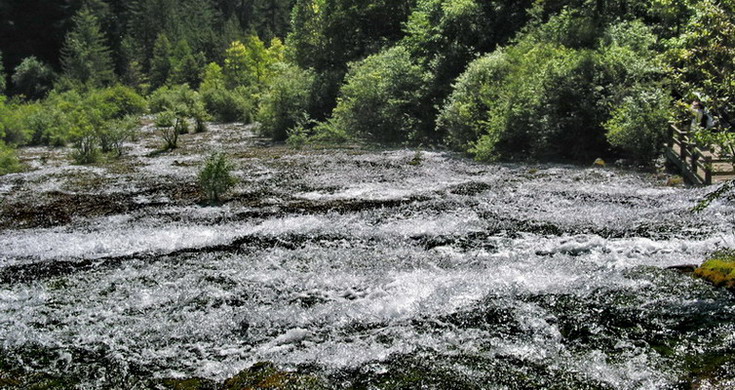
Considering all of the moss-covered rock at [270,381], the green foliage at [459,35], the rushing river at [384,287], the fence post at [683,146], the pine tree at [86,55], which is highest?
the pine tree at [86,55]

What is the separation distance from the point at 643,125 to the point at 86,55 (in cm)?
7054

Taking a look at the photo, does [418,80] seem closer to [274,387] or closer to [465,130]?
[465,130]

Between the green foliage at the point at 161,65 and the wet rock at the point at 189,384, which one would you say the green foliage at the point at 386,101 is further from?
the green foliage at the point at 161,65

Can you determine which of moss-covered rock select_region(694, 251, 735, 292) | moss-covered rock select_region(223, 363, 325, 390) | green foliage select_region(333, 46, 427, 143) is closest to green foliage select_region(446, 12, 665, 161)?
green foliage select_region(333, 46, 427, 143)

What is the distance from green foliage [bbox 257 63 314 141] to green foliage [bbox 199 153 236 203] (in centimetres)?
1741

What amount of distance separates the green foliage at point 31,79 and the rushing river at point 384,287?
63.3 m

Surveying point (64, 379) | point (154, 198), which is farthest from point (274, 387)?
point (154, 198)

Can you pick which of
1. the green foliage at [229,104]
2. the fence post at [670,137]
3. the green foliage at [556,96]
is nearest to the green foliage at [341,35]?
the green foliage at [229,104]

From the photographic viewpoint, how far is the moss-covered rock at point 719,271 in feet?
26.0

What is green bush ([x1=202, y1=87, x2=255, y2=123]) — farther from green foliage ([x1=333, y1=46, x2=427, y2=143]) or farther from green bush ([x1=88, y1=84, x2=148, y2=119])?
green foliage ([x1=333, y1=46, x2=427, y2=143])

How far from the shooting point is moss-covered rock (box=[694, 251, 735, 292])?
7.92m

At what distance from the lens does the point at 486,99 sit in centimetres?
2166

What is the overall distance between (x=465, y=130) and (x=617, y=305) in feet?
51.3

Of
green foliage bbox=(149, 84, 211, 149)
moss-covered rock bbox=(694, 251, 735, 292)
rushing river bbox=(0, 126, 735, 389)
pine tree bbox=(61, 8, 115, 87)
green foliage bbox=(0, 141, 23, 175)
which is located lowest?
rushing river bbox=(0, 126, 735, 389)
